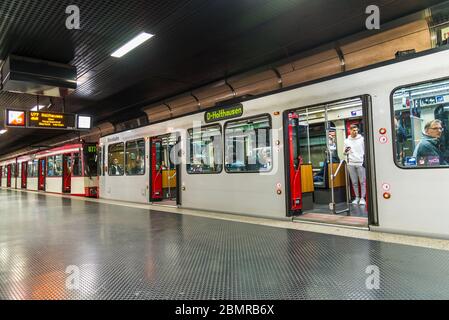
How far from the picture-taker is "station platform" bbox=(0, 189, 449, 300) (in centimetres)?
218

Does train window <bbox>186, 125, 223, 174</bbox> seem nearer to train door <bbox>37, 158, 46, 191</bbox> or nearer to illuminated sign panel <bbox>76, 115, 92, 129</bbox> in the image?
illuminated sign panel <bbox>76, 115, 92, 129</bbox>

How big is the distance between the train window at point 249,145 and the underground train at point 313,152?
2 cm

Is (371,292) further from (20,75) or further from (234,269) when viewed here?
(20,75)

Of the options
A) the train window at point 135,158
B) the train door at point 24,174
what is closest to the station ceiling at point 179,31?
the train window at point 135,158

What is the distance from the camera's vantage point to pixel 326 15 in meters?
4.61

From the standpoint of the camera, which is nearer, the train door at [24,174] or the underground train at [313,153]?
the underground train at [313,153]

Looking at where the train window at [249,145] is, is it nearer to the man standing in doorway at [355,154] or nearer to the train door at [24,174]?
the man standing in doorway at [355,154]

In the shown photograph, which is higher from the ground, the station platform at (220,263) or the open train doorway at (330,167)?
the open train doorway at (330,167)

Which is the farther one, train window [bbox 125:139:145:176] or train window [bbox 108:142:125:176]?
train window [bbox 108:142:125:176]

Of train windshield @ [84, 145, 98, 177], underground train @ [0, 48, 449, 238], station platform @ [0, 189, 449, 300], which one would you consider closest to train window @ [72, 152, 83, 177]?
train windshield @ [84, 145, 98, 177]

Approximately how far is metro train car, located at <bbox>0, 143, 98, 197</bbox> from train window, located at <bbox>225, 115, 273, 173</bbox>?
7073mm

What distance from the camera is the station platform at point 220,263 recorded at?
218cm

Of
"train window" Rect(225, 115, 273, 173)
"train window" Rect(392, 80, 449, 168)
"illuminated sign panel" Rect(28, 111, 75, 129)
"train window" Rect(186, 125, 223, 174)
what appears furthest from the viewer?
"illuminated sign panel" Rect(28, 111, 75, 129)
